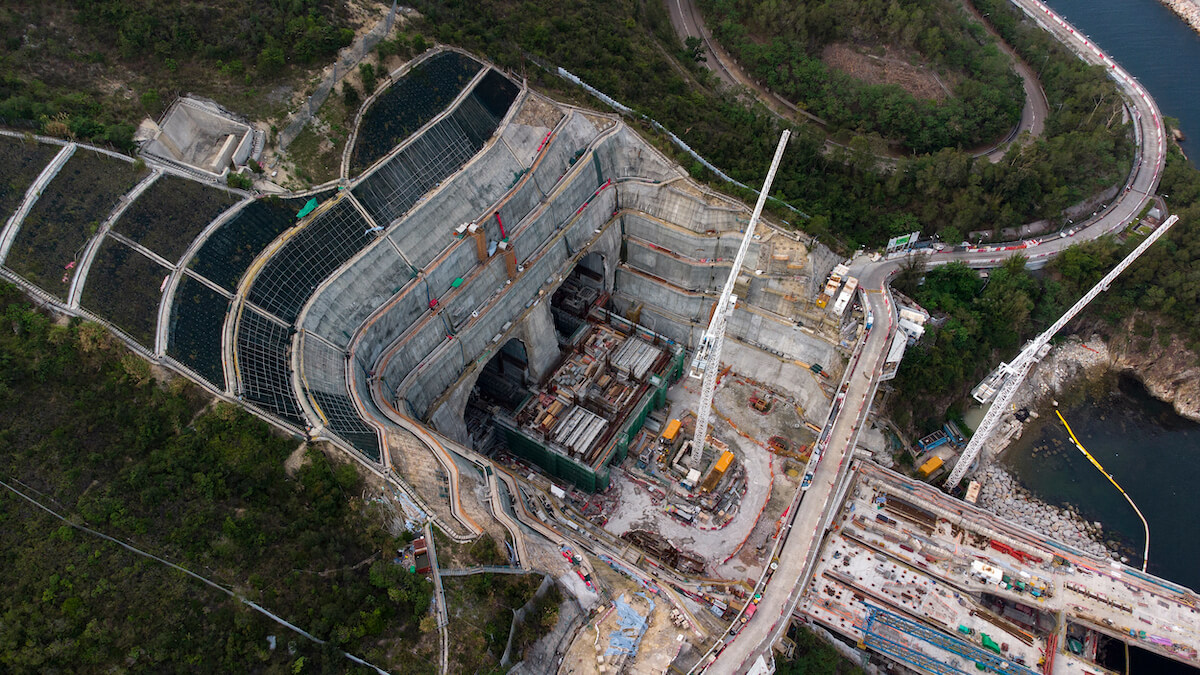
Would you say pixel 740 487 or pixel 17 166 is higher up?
pixel 740 487

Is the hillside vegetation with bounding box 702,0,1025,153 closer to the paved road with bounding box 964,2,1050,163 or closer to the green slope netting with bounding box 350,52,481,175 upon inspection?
the paved road with bounding box 964,2,1050,163

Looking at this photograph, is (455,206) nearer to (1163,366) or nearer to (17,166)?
(17,166)

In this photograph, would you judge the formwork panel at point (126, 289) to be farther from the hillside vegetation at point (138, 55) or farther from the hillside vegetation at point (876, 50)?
the hillside vegetation at point (876, 50)

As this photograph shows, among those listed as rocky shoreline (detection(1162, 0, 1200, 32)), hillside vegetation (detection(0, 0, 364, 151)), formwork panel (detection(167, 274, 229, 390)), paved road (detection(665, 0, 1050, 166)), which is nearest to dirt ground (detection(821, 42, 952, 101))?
paved road (detection(665, 0, 1050, 166))

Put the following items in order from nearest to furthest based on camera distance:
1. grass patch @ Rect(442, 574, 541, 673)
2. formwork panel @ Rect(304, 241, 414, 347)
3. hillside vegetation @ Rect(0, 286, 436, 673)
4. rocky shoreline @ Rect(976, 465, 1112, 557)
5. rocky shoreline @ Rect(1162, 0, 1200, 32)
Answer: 1. hillside vegetation @ Rect(0, 286, 436, 673)
2. grass patch @ Rect(442, 574, 541, 673)
3. formwork panel @ Rect(304, 241, 414, 347)
4. rocky shoreline @ Rect(976, 465, 1112, 557)
5. rocky shoreline @ Rect(1162, 0, 1200, 32)

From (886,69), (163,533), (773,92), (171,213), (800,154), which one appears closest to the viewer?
(163,533)

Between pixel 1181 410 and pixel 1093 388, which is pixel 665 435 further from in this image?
pixel 1181 410

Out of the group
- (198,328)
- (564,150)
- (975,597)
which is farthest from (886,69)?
(198,328)
